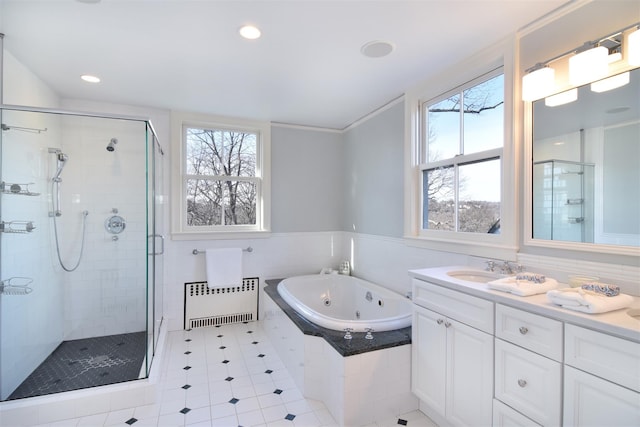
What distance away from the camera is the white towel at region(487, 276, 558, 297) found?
1.43 m

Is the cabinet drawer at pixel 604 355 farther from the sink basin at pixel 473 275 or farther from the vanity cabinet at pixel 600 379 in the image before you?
the sink basin at pixel 473 275

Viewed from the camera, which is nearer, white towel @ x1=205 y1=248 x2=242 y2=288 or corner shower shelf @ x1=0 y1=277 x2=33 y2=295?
corner shower shelf @ x1=0 y1=277 x2=33 y2=295

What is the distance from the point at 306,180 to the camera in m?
3.98

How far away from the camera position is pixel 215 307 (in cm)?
357

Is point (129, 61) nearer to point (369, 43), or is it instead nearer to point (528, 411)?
point (369, 43)

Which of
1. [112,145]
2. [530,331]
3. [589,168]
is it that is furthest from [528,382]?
[112,145]

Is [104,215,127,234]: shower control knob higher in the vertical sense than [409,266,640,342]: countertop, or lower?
higher

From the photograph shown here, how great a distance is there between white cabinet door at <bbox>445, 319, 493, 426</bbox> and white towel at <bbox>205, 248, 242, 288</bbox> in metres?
2.46

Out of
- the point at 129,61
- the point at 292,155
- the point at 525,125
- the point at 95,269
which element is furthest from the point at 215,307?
the point at 525,125

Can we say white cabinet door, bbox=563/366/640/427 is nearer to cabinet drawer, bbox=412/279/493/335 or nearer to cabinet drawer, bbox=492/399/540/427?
cabinet drawer, bbox=492/399/540/427

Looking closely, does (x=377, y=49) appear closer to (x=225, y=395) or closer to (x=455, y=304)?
(x=455, y=304)

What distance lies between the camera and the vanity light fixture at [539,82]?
5.48 feet

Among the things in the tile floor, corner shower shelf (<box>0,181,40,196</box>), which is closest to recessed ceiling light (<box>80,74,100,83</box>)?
corner shower shelf (<box>0,181,40,196</box>)

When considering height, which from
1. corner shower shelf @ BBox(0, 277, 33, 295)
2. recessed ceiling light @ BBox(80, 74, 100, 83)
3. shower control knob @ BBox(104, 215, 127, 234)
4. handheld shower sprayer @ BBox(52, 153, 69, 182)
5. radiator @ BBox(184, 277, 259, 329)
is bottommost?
radiator @ BBox(184, 277, 259, 329)
